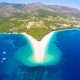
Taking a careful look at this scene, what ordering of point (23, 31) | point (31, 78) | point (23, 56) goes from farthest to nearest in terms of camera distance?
point (23, 31) → point (23, 56) → point (31, 78)

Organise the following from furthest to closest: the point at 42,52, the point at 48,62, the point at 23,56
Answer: the point at 42,52 → the point at 23,56 → the point at 48,62

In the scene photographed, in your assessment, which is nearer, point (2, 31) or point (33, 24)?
point (2, 31)

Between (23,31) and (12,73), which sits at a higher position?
(12,73)

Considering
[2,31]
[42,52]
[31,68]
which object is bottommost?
[2,31]

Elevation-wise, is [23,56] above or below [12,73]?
below

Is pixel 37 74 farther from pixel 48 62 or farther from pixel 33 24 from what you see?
pixel 33 24

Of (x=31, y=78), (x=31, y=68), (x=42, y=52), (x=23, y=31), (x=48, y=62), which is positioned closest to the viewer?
(x=31, y=78)

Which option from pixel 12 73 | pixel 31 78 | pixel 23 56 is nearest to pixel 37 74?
pixel 31 78

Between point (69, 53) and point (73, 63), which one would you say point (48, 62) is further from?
point (69, 53)

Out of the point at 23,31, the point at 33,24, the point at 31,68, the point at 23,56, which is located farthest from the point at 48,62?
the point at 33,24
